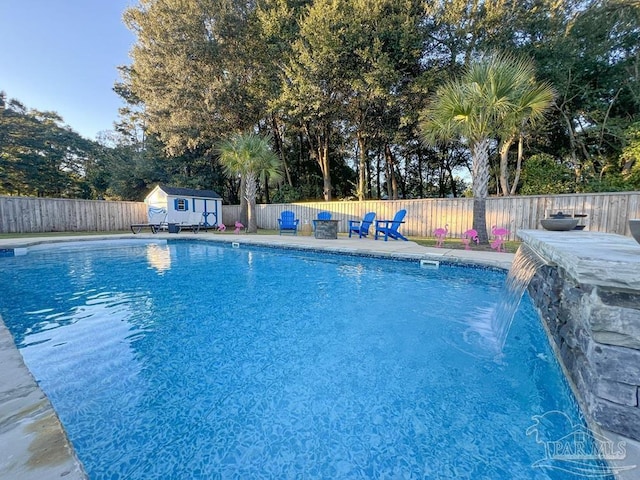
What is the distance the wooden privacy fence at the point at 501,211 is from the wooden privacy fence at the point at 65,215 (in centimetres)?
872

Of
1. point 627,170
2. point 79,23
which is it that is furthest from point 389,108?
point 79,23

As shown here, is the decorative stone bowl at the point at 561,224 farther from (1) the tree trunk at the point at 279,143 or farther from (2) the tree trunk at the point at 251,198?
(1) the tree trunk at the point at 279,143

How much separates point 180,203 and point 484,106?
13051 mm

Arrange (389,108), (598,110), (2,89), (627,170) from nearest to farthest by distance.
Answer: (627,170) → (598,110) → (389,108) → (2,89)

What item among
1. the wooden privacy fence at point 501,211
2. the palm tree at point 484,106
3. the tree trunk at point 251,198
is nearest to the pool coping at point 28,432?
the palm tree at point 484,106

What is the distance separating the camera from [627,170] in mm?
9531

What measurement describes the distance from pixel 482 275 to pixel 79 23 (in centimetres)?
1574

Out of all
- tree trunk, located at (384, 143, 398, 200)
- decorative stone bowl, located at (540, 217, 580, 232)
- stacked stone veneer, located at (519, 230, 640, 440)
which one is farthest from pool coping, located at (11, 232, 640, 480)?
tree trunk, located at (384, 143, 398, 200)

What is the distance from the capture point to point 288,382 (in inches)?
83.9

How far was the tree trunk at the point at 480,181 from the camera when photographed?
693cm

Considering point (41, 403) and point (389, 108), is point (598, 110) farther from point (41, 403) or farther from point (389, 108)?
point (41, 403)

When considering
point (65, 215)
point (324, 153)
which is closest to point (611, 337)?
point (324, 153)

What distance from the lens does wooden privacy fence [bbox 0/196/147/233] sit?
11.3 m

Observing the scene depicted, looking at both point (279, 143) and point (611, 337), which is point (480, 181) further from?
point (279, 143)
